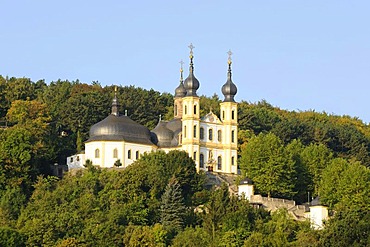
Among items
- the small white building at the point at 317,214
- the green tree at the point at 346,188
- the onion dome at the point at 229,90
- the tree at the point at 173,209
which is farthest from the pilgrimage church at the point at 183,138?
the small white building at the point at 317,214

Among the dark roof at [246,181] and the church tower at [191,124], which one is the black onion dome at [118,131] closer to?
the church tower at [191,124]

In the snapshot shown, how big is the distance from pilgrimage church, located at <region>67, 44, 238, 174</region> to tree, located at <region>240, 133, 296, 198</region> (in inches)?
214

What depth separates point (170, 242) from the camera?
265 feet

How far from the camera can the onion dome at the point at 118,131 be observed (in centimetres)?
9762

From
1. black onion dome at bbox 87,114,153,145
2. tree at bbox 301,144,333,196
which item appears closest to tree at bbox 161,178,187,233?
black onion dome at bbox 87,114,153,145

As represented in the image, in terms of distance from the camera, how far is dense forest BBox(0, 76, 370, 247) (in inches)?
3142

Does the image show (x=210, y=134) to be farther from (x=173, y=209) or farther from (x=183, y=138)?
(x=173, y=209)

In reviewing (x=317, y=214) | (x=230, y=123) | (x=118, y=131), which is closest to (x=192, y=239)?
(x=317, y=214)

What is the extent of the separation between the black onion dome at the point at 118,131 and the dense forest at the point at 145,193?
3.49 m

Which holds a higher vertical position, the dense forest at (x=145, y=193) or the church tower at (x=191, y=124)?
the church tower at (x=191, y=124)

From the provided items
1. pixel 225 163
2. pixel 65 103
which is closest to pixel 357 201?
pixel 225 163

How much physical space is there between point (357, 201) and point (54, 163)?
79.8 feet

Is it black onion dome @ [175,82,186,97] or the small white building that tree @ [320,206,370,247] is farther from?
black onion dome @ [175,82,186,97]

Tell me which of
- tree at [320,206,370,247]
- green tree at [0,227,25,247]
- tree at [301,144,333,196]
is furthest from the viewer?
tree at [301,144,333,196]
